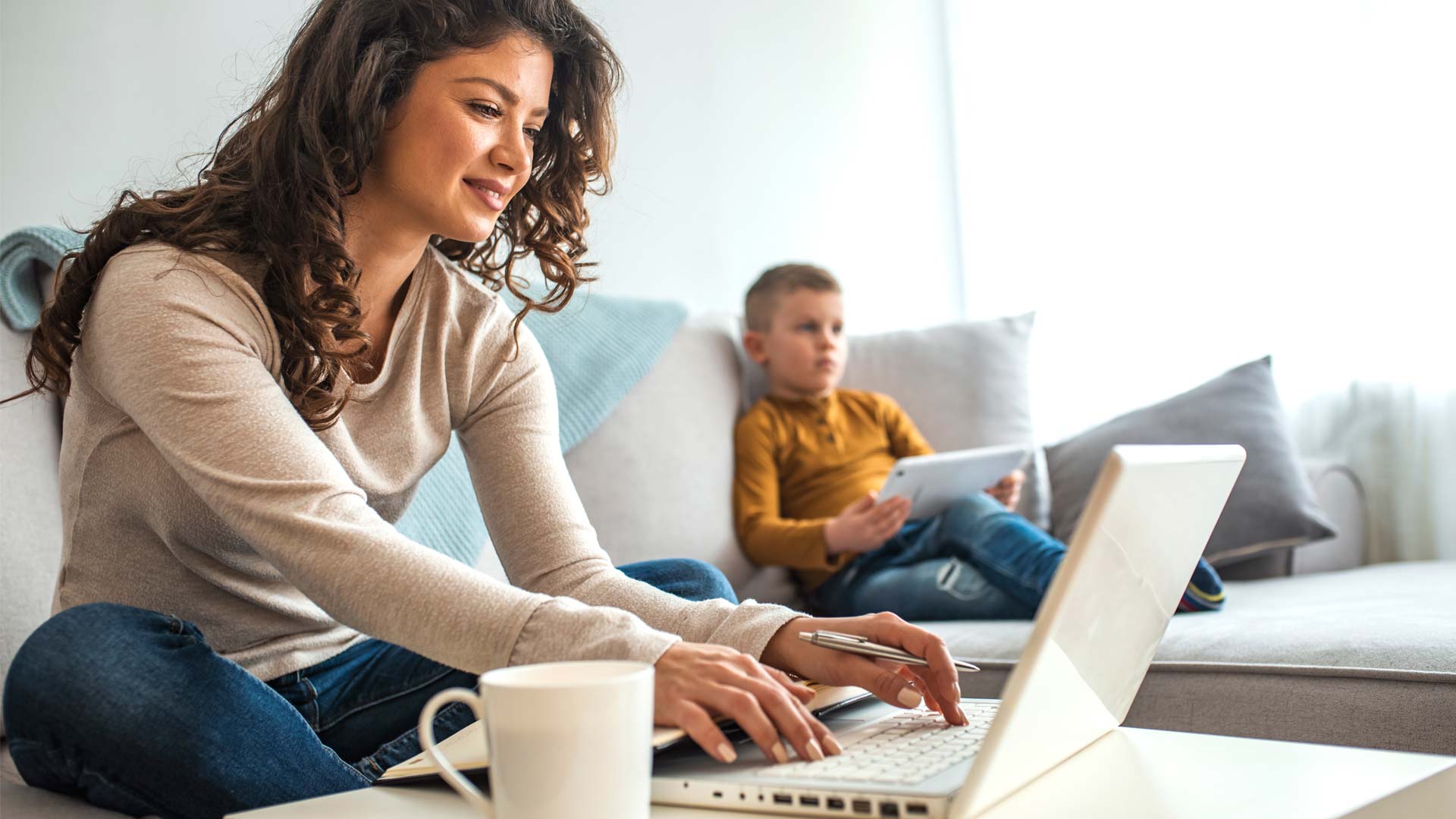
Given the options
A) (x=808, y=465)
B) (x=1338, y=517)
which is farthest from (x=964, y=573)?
(x=1338, y=517)

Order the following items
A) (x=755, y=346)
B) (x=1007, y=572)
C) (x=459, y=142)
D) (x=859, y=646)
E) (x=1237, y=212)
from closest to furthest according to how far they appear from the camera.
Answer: (x=859, y=646) < (x=459, y=142) < (x=1007, y=572) < (x=755, y=346) < (x=1237, y=212)

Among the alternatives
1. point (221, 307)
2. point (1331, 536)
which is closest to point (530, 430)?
point (221, 307)

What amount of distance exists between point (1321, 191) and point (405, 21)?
1.95m

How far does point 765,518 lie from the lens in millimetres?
1915

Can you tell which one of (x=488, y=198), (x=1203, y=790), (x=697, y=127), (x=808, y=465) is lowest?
(x=808, y=465)

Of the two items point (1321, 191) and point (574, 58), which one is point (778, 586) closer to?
point (574, 58)

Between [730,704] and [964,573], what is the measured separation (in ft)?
3.85

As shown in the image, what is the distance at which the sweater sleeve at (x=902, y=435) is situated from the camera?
7.05 feet

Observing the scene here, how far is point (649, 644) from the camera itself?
0.69 meters

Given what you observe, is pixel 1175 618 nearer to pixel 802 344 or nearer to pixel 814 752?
pixel 802 344

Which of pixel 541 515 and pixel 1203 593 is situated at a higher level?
pixel 541 515

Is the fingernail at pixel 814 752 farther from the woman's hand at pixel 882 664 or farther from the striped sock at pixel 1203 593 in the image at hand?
the striped sock at pixel 1203 593

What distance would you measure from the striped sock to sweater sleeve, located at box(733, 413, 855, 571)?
55cm

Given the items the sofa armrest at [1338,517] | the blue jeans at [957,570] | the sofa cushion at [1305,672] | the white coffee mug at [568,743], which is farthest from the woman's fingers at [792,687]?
the sofa armrest at [1338,517]
